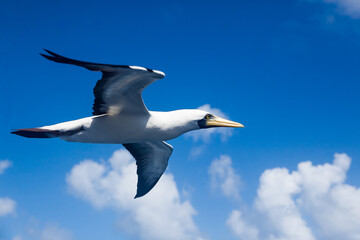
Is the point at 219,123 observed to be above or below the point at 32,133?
above

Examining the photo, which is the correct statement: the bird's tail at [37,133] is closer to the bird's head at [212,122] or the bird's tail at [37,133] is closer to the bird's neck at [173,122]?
the bird's neck at [173,122]

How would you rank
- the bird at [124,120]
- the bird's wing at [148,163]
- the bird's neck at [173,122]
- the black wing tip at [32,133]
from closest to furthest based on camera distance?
the bird at [124,120], the black wing tip at [32,133], the bird's neck at [173,122], the bird's wing at [148,163]

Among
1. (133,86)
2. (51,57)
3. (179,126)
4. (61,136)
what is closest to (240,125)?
(179,126)

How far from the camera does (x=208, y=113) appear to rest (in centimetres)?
1548

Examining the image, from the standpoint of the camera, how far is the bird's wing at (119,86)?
1149cm

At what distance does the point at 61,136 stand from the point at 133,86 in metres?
3.34

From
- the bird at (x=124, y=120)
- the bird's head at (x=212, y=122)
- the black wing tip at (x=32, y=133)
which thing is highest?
the bird's head at (x=212, y=122)

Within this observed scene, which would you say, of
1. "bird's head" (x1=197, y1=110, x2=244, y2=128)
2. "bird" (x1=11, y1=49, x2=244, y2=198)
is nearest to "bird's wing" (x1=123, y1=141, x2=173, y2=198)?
"bird's head" (x1=197, y1=110, x2=244, y2=128)

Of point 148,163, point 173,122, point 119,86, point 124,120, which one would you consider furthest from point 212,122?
point 119,86

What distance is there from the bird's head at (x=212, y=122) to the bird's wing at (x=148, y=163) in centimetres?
255

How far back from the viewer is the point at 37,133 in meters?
13.6

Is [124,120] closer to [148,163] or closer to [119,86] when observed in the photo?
[119,86]

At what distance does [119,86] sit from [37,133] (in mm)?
3450

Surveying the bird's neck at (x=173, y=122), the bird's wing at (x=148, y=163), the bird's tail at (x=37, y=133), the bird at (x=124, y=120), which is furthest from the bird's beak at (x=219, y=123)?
the bird's tail at (x=37, y=133)
